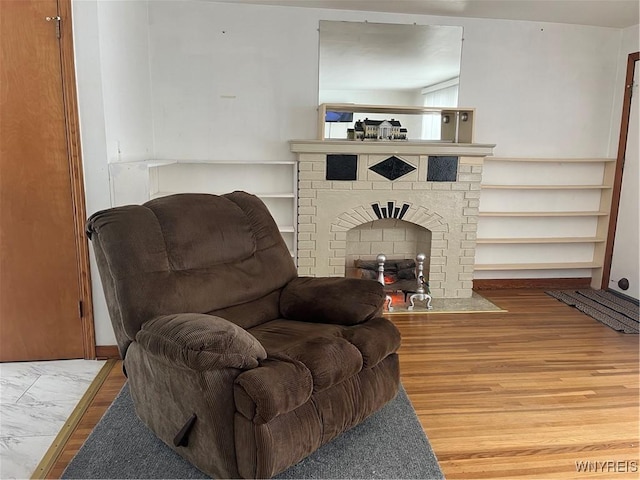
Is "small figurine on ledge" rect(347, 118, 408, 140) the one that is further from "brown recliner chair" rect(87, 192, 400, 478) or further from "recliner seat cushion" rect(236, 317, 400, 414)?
"recliner seat cushion" rect(236, 317, 400, 414)

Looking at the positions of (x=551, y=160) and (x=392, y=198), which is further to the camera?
(x=551, y=160)

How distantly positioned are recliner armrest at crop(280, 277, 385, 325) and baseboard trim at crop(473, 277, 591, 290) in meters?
2.61

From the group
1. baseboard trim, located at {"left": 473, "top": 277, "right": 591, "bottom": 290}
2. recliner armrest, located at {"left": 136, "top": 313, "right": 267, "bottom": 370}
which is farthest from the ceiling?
recliner armrest, located at {"left": 136, "top": 313, "right": 267, "bottom": 370}

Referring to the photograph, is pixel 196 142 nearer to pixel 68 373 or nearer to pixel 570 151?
pixel 68 373

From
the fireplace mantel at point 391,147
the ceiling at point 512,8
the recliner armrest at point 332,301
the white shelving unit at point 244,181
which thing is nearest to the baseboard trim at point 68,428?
the recliner armrest at point 332,301

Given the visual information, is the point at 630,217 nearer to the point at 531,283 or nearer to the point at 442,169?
the point at 531,283

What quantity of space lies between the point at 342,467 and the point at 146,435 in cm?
85

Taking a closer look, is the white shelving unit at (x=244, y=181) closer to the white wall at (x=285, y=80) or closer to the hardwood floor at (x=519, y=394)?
the white wall at (x=285, y=80)

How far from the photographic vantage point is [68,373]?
272 cm

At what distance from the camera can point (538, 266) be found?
182 inches

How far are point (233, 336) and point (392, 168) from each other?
2.74 meters

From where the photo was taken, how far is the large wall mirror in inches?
161

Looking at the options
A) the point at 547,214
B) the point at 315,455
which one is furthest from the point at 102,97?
the point at 547,214

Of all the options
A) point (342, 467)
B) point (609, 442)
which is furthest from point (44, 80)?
point (609, 442)
